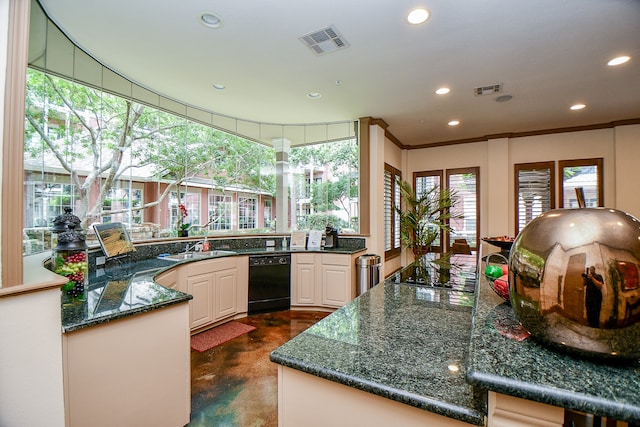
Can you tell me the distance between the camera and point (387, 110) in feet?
13.5

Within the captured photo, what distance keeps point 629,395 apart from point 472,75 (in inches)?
134

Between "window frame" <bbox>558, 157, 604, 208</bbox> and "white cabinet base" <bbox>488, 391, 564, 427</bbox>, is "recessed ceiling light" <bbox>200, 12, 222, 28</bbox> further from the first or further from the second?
"window frame" <bbox>558, 157, 604, 208</bbox>

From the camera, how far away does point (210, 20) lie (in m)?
2.28

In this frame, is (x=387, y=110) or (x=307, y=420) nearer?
(x=307, y=420)

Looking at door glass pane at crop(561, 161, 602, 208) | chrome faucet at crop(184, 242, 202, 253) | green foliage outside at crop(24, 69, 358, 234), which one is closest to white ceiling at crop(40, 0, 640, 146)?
green foliage outside at crop(24, 69, 358, 234)

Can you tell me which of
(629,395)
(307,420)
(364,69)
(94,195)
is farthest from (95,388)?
(364,69)

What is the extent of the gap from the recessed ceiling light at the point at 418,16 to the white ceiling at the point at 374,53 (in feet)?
0.15

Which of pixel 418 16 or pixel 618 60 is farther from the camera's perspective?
pixel 618 60

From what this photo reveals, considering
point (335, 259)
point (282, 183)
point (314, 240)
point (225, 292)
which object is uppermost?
point (282, 183)

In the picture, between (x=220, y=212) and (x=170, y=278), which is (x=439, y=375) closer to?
(x=170, y=278)

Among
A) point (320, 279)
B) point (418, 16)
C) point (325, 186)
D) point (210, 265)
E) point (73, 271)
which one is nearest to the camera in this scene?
point (73, 271)

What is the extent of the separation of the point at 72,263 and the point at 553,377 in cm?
208

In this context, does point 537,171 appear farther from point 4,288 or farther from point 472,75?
point 4,288

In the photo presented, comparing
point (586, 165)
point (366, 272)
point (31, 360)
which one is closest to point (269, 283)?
point (366, 272)
